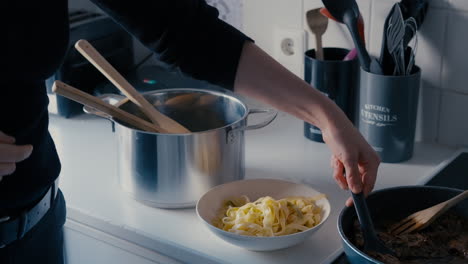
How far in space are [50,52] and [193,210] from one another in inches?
14.3

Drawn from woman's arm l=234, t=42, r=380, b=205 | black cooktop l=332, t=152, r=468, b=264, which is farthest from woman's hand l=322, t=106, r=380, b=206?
black cooktop l=332, t=152, r=468, b=264

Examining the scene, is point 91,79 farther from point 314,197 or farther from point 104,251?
point 314,197

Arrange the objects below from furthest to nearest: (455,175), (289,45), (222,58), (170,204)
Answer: (289,45) → (455,175) → (170,204) → (222,58)

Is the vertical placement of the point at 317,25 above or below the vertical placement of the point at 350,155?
above

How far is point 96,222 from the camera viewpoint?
1.16 metres

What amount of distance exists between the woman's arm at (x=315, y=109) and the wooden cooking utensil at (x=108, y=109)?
20cm

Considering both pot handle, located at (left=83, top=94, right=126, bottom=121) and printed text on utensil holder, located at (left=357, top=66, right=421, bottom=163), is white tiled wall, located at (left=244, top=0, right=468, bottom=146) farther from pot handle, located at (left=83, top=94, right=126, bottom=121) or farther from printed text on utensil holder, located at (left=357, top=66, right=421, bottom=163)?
pot handle, located at (left=83, top=94, right=126, bottom=121)

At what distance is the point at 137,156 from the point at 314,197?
0.30 meters

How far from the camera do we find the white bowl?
101 cm

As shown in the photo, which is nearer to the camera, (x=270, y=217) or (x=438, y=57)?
(x=270, y=217)

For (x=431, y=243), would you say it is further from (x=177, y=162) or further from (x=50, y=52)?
(x=50, y=52)

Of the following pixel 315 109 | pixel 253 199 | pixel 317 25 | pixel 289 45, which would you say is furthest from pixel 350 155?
pixel 289 45

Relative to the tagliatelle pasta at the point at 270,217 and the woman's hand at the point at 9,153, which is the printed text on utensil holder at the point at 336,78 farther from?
the woman's hand at the point at 9,153

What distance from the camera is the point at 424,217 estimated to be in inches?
39.5
